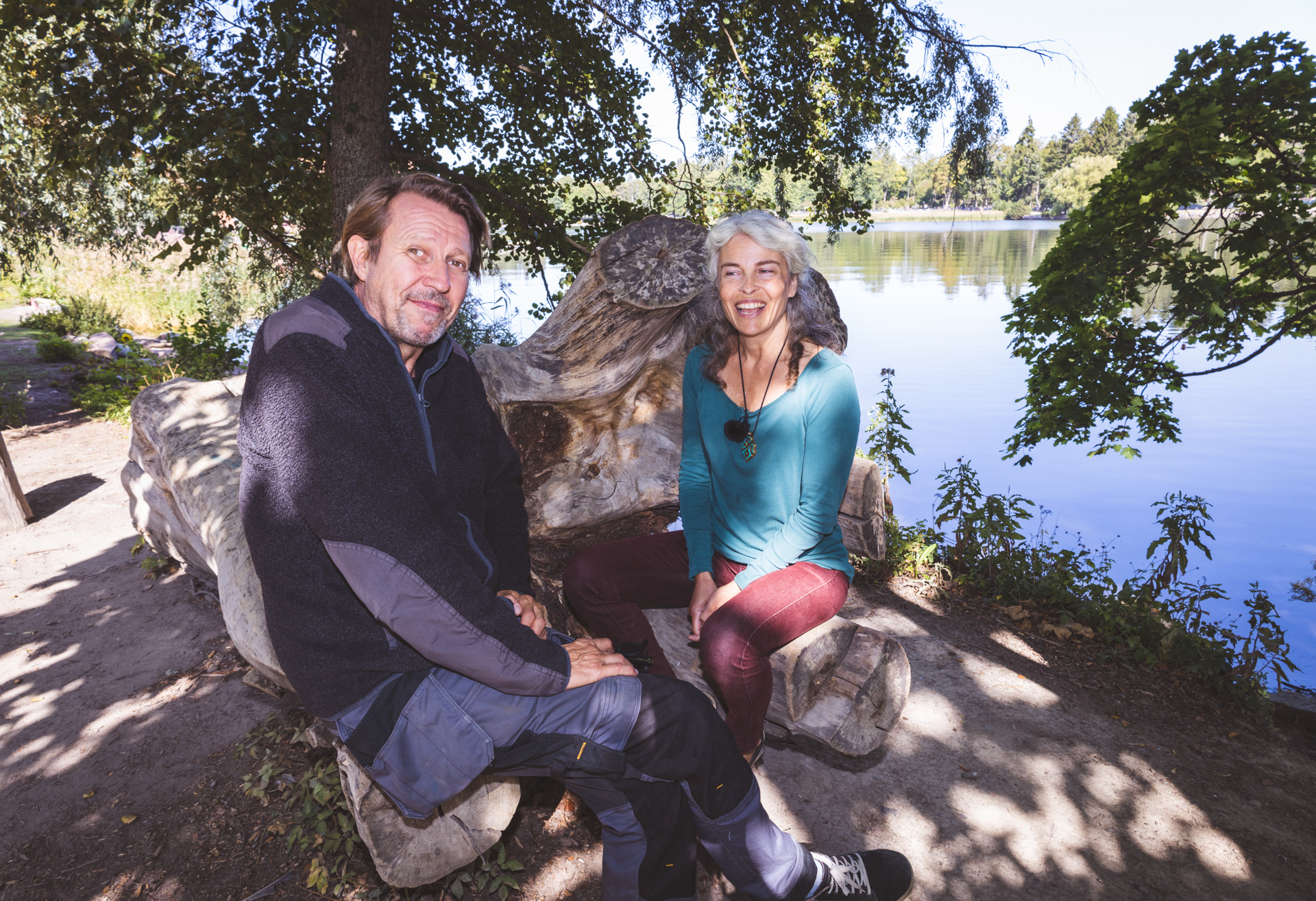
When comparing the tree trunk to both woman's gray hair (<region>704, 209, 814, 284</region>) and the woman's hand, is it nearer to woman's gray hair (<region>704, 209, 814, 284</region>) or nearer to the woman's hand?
woman's gray hair (<region>704, 209, 814, 284</region>)

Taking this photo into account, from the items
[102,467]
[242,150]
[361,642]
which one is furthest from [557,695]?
[102,467]

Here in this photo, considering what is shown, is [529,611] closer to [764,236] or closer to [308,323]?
[308,323]

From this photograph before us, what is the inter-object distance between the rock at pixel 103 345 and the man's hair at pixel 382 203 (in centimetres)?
1166

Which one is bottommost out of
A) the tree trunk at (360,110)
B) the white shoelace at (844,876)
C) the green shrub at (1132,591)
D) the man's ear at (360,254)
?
the green shrub at (1132,591)

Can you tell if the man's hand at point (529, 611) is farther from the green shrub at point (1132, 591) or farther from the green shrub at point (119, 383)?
the green shrub at point (119, 383)

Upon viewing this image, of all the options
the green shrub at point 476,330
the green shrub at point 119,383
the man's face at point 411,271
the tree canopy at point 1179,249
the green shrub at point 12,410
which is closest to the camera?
the man's face at point 411,271

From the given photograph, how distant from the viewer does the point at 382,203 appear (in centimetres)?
199

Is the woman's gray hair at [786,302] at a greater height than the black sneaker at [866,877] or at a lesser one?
greater

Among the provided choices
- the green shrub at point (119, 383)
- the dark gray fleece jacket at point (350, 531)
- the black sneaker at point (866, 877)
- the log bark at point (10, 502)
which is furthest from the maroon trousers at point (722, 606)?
the green shrub at point (119, 383)

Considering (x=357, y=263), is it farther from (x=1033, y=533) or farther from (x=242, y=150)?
(x=1033, y=533)

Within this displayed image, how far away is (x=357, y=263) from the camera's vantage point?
2027 mm

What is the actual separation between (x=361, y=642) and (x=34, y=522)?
634cm

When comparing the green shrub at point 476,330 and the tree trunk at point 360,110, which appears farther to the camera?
the green shrub at point 476,330

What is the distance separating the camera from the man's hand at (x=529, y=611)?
218 centimetres
